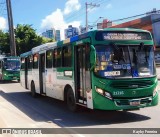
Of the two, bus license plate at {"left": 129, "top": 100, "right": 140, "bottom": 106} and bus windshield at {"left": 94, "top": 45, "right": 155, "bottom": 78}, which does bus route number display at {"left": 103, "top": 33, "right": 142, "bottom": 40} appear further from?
bus license plate at {"left": 129, "top": 100, "right": 140, "bottom": 106}

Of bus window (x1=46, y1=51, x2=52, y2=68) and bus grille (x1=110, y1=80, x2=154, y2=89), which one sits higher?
bus window (x1=46, y1=51, x2=52, y2=68)

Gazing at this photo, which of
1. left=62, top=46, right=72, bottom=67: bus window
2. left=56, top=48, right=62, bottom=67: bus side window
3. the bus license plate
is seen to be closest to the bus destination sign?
the bus license plate

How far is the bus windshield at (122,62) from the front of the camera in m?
10.1

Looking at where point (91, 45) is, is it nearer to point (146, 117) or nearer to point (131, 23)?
point (146, 117)

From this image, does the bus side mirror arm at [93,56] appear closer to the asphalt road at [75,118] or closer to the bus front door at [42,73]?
the asphalt road at [75,118]

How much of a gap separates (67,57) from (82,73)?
1549 millimetres

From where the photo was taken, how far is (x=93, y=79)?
1020 centimetres

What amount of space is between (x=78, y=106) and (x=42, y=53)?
478cm

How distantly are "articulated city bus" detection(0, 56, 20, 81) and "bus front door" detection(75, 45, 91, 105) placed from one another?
21261 millimetres

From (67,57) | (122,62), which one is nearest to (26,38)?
(67,57)

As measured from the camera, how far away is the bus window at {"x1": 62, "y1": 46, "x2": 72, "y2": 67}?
12.2m

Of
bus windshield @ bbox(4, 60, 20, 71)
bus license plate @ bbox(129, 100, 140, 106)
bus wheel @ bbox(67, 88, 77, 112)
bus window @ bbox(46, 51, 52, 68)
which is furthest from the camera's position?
bus windshield @ bbox(4, 60, 20, 71)

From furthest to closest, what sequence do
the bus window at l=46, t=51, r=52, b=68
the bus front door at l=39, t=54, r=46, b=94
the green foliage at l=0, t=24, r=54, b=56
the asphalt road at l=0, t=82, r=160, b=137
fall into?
1. the green foliage at l=0, t=24, r=54, b=56
2. the bus front door at l=39, t=54, r=46, b=94
3. the bus window at l=46, t=51, r=52, b=68
4. the asphalt road at l=0, t=82, r=160, b=137

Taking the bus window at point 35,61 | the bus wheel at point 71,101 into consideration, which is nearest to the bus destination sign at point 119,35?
the bus wheel at point 71,101
